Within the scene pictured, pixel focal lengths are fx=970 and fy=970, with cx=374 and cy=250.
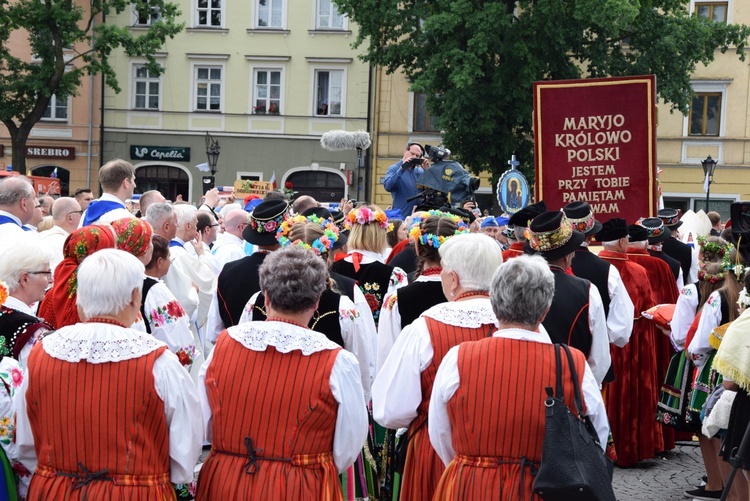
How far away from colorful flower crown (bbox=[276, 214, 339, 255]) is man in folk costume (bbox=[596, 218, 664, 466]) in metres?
2.80

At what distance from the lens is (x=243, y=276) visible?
6.02 metres

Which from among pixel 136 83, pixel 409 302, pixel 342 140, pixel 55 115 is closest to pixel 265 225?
pixel 409 302

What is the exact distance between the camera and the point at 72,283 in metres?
4.56

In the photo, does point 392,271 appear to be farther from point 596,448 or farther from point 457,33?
point 457,33

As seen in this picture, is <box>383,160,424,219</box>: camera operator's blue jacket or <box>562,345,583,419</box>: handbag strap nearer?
<box>562,345,583,419</box>: handbag strap

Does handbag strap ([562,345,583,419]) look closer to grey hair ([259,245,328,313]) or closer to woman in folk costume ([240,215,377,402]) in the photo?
grey hair ([259,245,328,313])

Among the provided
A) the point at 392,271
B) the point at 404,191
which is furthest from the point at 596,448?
the point at 404,191

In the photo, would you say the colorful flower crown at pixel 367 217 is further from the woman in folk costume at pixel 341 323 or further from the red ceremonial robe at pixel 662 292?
the red ceremonial robe at pixel 662 292

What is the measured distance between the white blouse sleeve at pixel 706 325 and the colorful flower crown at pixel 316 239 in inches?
94.1

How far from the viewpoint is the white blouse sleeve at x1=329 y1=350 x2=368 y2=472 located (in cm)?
371

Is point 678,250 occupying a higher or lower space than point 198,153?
lower

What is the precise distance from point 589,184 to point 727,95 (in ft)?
79.2

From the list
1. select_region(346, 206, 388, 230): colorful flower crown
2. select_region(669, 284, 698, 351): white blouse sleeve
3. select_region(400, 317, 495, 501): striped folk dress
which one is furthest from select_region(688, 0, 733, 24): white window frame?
select_region(400, 317, 495, 501): striped folk dress

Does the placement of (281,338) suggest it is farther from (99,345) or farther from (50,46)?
(50,46)
